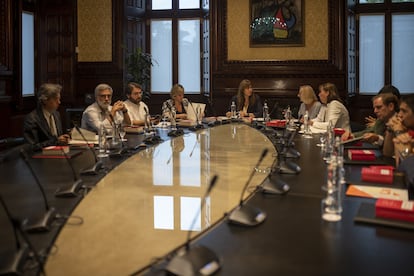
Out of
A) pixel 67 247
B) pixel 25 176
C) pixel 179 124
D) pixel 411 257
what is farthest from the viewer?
pixel 179 124

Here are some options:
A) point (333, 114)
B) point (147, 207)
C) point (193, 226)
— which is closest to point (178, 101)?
point (333, 114)

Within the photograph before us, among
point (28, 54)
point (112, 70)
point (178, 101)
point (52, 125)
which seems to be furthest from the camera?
point (112, 70)

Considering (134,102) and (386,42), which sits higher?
(386,42)

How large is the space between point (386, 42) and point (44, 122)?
6.41 meters

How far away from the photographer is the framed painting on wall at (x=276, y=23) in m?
8.97

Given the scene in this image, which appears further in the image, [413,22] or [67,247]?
[413,22]

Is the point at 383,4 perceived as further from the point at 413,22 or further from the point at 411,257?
the point at 411,257

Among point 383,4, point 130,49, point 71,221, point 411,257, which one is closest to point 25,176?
point 71,221

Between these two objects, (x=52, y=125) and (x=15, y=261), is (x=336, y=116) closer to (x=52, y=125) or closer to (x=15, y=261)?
(x=52, y=125)

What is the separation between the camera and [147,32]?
9938mm

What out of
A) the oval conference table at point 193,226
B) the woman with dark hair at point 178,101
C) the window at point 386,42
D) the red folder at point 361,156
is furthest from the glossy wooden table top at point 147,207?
the window at point 386,42

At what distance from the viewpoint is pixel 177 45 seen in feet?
32.3

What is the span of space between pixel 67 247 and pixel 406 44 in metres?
8.40

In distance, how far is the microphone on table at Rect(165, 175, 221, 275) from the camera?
4.64 ft
